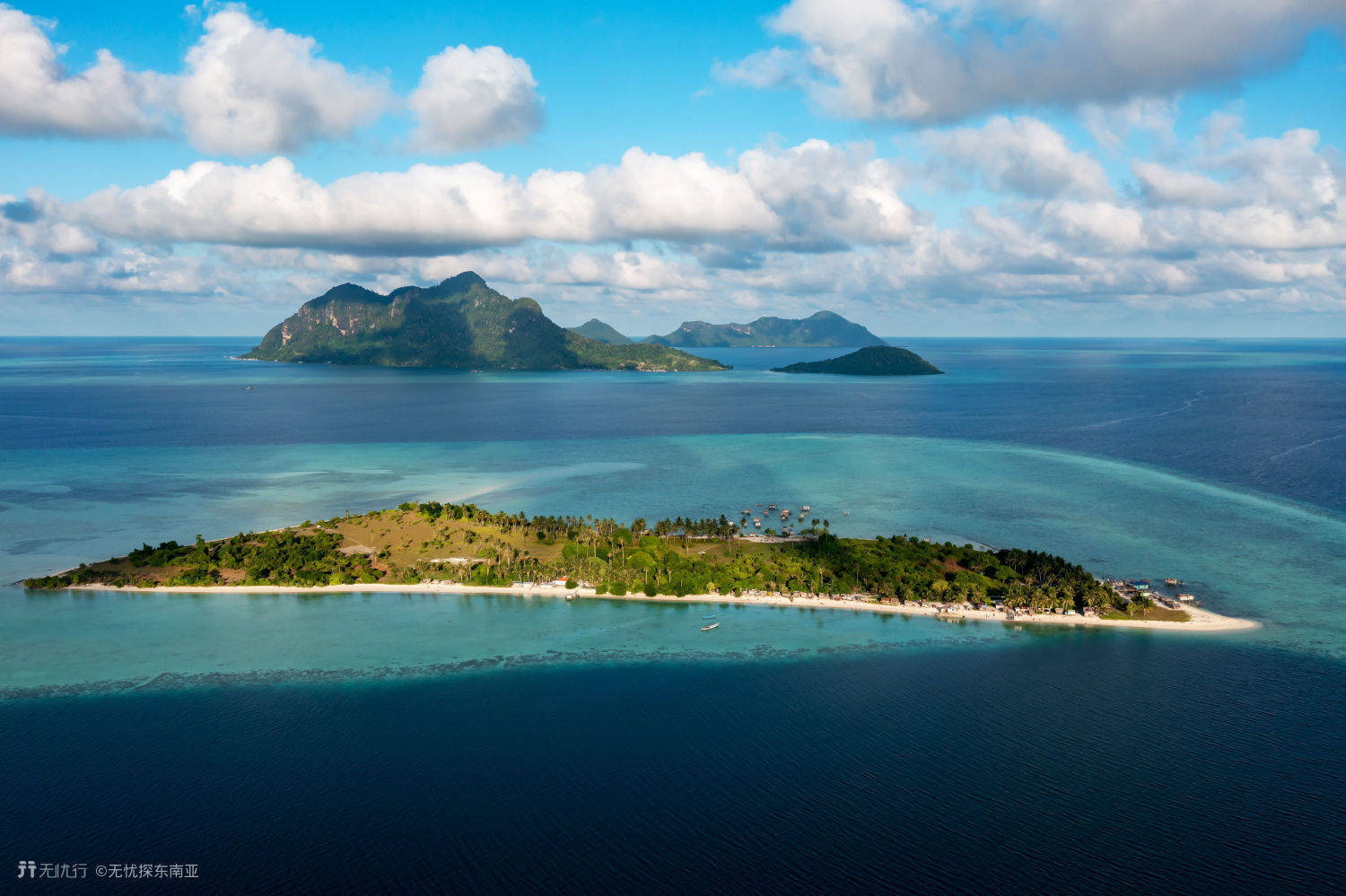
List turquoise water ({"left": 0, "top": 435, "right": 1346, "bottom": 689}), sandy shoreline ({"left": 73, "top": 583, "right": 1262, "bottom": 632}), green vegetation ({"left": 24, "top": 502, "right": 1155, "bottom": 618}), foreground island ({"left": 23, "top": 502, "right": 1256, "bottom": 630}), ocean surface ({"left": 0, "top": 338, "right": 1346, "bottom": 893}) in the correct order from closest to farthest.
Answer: ocean surface ({"left": 0, "top": 338, "right": 1346, "bottom": 893}), turquoise water ({"left": 0, "top": 435, "right": 1346, "bottom": 689}), sandy shoreline ({"left": 73, "top": 583, "right": 1262, "bottom": 632}), foreground island ({"left": 23, "top": 502, "right": 1256, "bottom": 630}), green vegetation ({"left": 24, "top": 502, "right": 1155, "bottom": 618})

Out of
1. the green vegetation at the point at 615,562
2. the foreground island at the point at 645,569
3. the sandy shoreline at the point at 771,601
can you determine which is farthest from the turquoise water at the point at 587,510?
the green vegetation at the point at 615,562

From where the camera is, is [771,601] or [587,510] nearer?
[771,601]

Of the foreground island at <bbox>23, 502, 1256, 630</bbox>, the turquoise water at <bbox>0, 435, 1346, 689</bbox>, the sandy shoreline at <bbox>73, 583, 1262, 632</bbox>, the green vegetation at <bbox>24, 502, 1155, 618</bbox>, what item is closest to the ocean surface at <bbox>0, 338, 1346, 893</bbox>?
the turquoise water at <bbox>0, 435, 1346, 689</bbox>

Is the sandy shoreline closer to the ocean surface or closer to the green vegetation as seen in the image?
the green vegetation

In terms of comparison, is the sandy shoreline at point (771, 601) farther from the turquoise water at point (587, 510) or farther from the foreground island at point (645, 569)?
the turquoise water at point (587, 510)

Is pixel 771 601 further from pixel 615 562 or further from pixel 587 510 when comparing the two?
pixel 587 510

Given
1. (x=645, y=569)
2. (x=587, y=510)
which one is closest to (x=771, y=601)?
(x=645, y=569)
